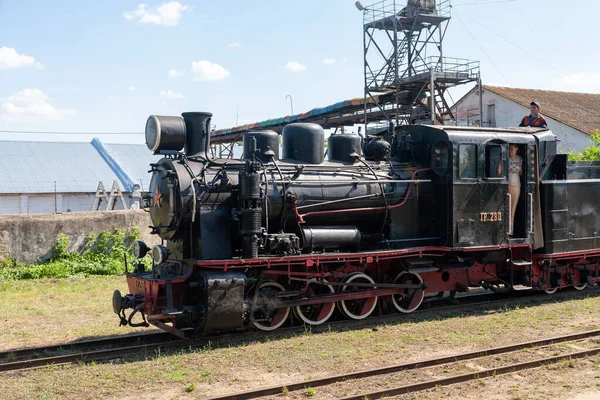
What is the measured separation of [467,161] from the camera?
10.8m

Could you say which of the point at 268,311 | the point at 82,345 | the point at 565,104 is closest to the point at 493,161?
the point at 268,311

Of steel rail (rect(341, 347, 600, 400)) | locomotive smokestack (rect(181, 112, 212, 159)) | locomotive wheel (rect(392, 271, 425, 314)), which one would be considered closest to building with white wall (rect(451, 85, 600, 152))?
locomotive wheel (rect(392, 271, 425, 314))

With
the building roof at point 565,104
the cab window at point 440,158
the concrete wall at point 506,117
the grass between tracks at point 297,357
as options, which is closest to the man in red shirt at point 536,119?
the cab window at point 440,158

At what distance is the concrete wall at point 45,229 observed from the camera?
15.8m

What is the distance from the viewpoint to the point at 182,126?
935 centimetres

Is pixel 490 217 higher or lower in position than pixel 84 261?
higher

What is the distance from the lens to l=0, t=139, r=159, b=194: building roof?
3019cm

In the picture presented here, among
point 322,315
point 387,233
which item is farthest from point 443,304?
point 322,315

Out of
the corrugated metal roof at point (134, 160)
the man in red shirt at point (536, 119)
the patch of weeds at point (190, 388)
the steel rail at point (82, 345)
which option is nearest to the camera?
the patch of weeds at point (190, 388)

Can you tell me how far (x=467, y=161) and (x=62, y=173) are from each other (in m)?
26.5

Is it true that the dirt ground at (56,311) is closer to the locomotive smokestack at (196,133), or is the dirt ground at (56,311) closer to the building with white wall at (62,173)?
the locomotive smokestack at (196,133)

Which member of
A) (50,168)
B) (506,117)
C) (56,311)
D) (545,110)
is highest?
(545,110)

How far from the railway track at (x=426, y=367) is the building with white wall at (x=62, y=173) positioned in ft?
74.4

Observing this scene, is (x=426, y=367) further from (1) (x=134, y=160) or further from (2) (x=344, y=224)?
(1) (x=134, y=160)
